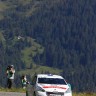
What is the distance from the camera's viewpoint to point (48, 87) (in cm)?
2539

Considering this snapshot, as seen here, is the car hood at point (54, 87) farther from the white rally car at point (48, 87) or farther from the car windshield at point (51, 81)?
the car windshield at point (51, 81)

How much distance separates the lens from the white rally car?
81.8ft

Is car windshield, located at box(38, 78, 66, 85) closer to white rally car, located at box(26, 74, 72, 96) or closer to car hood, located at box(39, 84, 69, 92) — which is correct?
white rally car, located at box(26, 74, 72, 96)

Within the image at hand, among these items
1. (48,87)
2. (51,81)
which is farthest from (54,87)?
(51,81)

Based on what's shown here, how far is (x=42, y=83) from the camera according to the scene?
26266 mm

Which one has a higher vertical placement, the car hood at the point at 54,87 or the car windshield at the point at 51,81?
the car hood at the point at 54,87

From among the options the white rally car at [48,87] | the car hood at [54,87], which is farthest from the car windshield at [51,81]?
the car hood at [54,87]

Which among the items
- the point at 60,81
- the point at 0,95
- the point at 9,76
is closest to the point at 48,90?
the point at 60,81

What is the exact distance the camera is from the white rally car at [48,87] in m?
24.9

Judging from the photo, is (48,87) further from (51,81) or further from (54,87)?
(51,81)

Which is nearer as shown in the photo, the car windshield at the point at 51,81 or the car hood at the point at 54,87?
the car hood at the point at 54,87

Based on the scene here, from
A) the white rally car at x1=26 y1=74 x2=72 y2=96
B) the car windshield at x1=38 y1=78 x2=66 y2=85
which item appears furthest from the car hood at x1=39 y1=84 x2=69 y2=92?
the car windshield at x1=38 y1=78 x2=66 y2=85

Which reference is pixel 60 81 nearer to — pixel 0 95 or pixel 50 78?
pixel 50 78

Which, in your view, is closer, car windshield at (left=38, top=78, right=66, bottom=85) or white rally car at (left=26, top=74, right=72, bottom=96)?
white rally car at (left=26, top=74, right=72, bottom=96)
